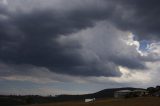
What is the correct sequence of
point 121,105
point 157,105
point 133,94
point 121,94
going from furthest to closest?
point 121,94, point 133,94, point 121,105, point 157,105

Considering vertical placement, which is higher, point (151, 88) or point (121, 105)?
point (151, 88)

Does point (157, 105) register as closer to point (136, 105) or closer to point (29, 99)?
point (136, 105)

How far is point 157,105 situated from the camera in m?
60.2

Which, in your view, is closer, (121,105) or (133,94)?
(121,105)

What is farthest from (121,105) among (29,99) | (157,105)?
(29,99)

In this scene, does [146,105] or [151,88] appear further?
[151,88]

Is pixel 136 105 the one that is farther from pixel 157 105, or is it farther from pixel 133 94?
pixel 133 94

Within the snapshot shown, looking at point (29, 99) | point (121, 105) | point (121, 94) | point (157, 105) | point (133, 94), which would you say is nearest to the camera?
point (157, 105)

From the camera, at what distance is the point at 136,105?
2473 inches

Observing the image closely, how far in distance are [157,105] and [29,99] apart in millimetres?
86272

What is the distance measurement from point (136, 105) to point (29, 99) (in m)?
82.5

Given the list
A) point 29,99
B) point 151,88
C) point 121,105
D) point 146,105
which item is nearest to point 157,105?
point 146,105

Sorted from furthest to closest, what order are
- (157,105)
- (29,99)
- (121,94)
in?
(29,99), (121,94), (157,105)

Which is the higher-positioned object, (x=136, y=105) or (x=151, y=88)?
(x=151, y=88)
